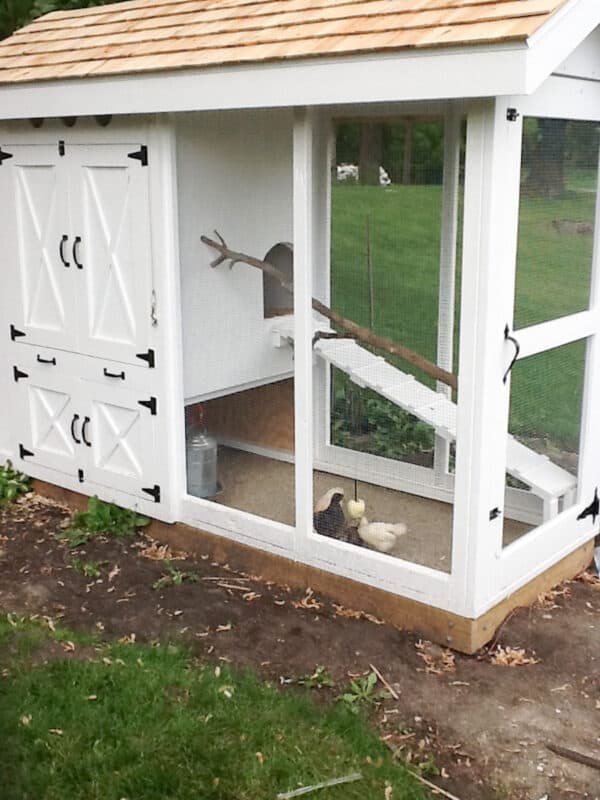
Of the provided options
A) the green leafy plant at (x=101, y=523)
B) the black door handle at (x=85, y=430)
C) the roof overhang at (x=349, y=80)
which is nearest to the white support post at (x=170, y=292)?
the roof overhang at (x=349, y=80)

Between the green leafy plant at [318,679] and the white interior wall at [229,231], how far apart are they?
1.53 metres

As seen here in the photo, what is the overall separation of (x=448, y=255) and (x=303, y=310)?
28.8 inches

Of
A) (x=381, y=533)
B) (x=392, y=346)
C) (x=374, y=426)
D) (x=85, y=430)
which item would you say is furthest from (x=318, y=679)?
(x=85, y=430)

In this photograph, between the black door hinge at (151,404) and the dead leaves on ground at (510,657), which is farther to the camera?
the black door hinge at (151,404)

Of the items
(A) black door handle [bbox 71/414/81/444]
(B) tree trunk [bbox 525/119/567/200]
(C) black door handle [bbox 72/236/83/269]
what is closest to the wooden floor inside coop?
(A) black door handle [bbox 71/414/81/444]

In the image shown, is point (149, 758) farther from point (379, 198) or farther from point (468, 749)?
point (379, 198)

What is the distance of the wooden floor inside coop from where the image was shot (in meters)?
4.15

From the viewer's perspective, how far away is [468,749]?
347cm

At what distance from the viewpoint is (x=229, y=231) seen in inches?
188

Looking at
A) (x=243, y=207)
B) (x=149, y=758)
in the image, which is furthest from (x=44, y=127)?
(x=149, y=758)

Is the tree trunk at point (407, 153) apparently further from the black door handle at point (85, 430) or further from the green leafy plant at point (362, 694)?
the black door handle at point (85, 430)

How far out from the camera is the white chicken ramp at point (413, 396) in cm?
410

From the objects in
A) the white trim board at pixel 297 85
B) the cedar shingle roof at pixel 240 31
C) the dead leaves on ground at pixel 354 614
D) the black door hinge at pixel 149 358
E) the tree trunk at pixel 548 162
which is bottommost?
the dead leaves on ground at pixel 354 614

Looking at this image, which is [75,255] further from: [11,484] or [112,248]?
[11,484]
